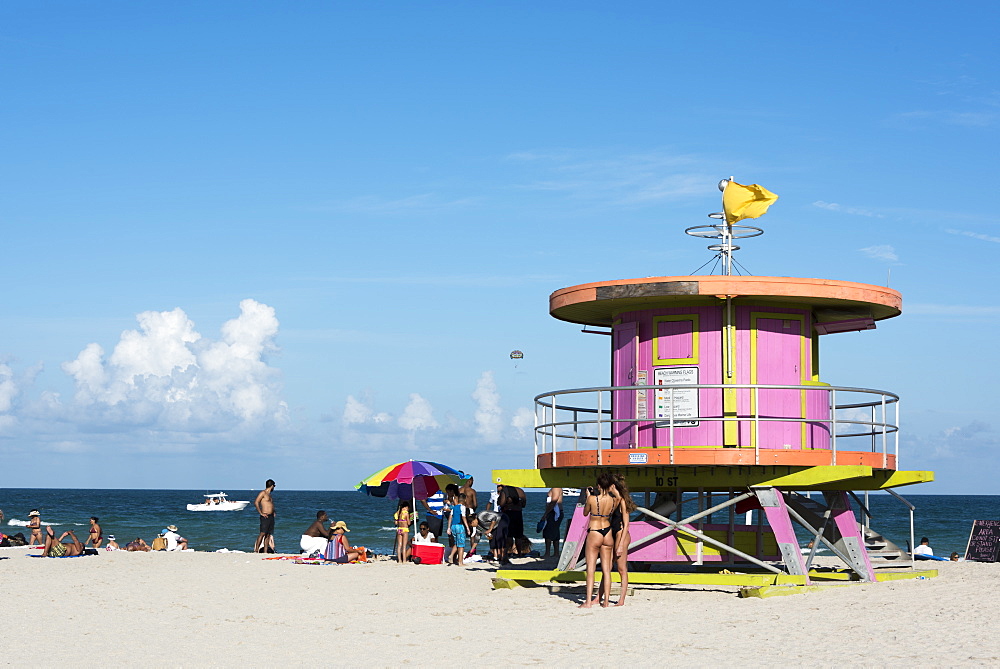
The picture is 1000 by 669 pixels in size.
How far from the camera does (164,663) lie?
11.8 meters

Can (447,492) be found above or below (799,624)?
above

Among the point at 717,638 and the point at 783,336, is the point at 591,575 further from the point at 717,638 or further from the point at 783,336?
the point at 783,336

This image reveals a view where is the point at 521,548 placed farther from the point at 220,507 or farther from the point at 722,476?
the point at 220,507

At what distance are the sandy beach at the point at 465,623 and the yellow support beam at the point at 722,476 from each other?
5.17 feet

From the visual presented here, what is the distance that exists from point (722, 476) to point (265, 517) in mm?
13515

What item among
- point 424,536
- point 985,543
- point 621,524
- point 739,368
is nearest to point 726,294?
point 739,368

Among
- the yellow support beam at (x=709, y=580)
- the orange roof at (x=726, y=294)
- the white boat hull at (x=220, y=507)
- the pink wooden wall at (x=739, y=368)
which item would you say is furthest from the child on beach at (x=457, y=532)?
the white boat hull at (x=220, y=507)

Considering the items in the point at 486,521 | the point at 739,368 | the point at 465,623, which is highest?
the point at 739,368

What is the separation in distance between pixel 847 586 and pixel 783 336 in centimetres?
390

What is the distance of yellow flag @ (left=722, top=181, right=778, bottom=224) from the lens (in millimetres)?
19188

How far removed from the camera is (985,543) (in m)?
25.5

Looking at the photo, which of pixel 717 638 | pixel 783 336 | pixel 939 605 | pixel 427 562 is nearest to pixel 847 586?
pixel 939 605

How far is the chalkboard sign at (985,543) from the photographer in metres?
25.4

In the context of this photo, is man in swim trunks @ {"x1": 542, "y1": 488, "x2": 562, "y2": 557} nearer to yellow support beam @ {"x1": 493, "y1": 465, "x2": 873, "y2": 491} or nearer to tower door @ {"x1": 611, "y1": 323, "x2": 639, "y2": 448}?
tower door @ {"x1": 611, "y1": 323, "x2": 639, "y2": 448}
